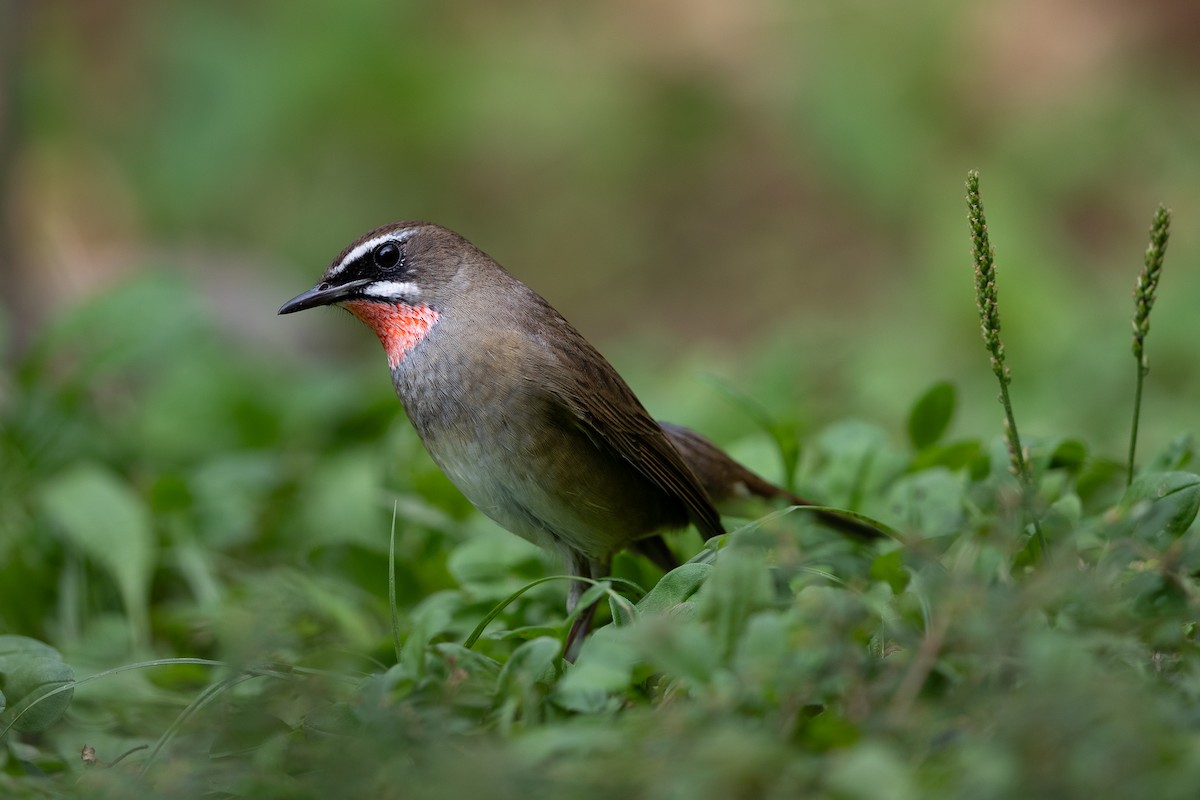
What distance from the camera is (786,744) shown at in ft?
7.68

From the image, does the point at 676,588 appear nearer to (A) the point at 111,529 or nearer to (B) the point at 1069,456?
(B) the point at 1069,456

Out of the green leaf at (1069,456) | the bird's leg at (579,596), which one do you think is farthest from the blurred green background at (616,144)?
the bird's leg at (579,596)

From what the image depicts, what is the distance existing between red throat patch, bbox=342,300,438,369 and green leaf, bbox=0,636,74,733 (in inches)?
51.0

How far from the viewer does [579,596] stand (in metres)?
3.92

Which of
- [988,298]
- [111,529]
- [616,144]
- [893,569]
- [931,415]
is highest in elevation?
[616,144]

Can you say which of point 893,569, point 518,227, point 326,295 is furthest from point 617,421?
point 518,227

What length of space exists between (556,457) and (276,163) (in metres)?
7.33

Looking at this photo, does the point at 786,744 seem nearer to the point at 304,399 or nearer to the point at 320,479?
the point at 320,479

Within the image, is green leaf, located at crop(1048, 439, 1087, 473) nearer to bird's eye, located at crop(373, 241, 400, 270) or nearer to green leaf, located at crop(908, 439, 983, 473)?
green leaf, located at crop(908, 439, 983, 473)

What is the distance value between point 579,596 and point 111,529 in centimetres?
189

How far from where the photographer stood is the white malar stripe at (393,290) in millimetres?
4078

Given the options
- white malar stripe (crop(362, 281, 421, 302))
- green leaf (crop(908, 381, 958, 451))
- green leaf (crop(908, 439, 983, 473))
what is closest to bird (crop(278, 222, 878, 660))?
white malar stripe (crop(362, 281, 421, 302))

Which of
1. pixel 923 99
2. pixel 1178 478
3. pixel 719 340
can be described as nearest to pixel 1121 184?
pixel 923 99

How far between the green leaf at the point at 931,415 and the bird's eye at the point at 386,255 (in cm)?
178
